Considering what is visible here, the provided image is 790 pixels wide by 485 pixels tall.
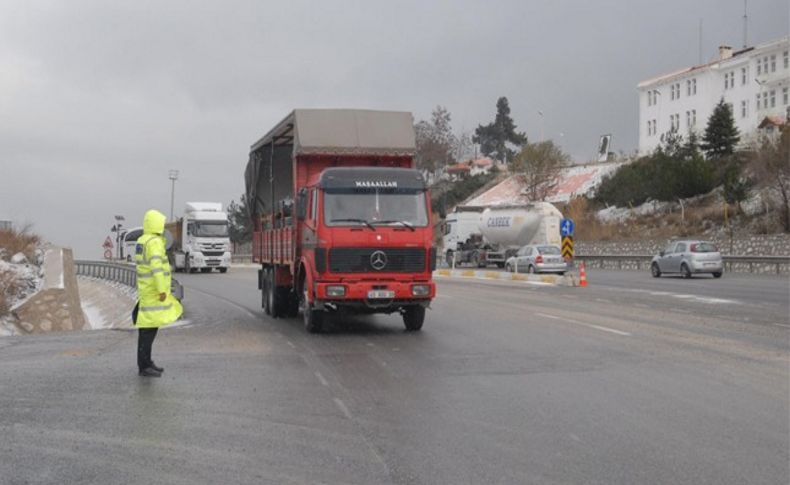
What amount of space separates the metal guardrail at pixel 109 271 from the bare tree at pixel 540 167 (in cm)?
4511

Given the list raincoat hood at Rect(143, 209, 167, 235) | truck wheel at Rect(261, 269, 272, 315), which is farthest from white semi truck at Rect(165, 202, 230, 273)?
raincoat hood at Rect(143, 209, 167, 235)

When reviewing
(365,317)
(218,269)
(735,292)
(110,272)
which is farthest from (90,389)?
(218,269)

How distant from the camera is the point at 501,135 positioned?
132 metres

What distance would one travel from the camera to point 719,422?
24.5 feet

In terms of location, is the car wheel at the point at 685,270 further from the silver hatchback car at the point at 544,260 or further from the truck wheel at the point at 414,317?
the truck wheel at the point at 414,317

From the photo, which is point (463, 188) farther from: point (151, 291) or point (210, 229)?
point (151, 291)

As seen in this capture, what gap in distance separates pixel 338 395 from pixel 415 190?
6031 mm

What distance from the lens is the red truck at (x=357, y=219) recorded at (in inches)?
540

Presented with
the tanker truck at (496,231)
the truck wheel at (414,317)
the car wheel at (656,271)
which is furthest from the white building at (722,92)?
the truck wheel at (414,317)

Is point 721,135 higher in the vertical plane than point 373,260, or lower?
higher

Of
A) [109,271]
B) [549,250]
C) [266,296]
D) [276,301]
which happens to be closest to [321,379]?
[276,301]

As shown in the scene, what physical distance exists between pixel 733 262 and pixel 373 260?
3460cm

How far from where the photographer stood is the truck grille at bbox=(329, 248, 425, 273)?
13680 mm

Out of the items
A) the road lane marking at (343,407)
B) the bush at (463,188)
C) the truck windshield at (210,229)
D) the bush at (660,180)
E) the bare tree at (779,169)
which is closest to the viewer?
the road lane marking at (343,407)
